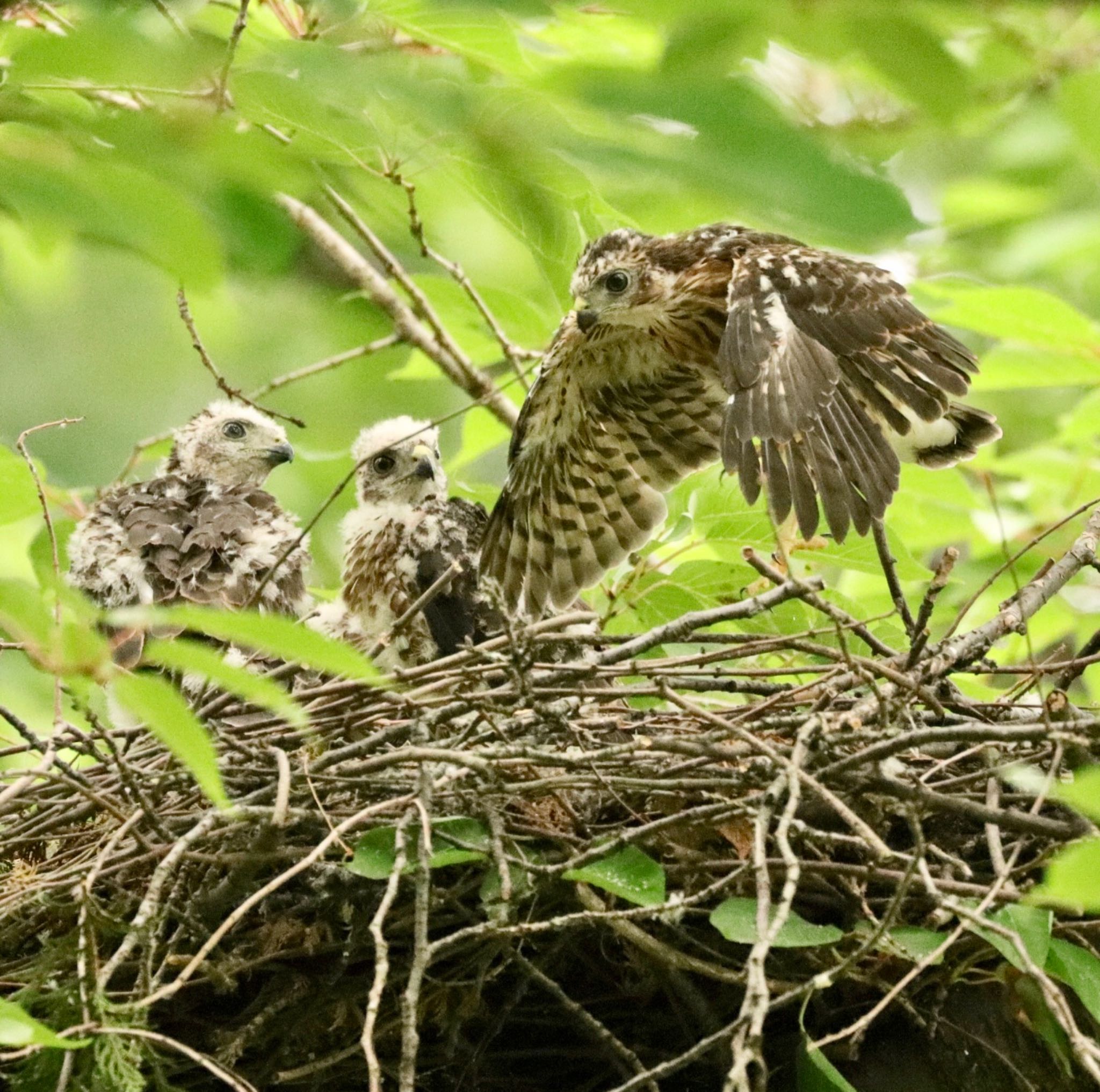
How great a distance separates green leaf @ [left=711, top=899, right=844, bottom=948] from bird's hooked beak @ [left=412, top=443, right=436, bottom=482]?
2311 millimetres

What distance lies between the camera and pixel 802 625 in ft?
12.3

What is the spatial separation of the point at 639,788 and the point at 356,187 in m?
1.27

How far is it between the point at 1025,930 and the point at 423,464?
2652mm

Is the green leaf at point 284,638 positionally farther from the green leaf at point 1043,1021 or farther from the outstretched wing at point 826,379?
the outstretched wing at point 826,379

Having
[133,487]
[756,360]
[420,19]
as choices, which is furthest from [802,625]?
[420,19]

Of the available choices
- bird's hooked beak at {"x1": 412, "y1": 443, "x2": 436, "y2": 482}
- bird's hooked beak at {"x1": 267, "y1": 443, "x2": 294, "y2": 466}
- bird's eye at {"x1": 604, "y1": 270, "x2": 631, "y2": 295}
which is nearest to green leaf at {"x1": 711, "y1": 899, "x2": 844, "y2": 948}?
bird's eye at {"x1": 604, "y1": 270, "x2": 631, "y2": 295}

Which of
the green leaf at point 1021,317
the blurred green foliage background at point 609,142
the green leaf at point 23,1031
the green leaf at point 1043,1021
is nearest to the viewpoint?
the blurred green foliage background at point 609,142

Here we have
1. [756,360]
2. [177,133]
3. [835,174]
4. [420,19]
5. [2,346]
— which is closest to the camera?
[835,174]

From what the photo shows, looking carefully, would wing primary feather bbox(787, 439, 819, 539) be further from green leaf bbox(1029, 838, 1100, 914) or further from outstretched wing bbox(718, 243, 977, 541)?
green leaf bbox(1029, 838, 1100, 914)

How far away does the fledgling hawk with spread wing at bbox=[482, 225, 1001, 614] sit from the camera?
3.31m

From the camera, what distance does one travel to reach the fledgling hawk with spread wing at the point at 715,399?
3.31 meters

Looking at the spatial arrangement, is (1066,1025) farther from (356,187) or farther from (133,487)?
(133,487)

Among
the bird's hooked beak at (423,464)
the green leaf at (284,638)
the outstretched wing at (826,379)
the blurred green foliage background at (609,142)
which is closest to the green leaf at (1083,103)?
the blurred green foliage background at (609,142)

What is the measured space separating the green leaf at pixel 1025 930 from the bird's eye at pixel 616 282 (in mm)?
2308
